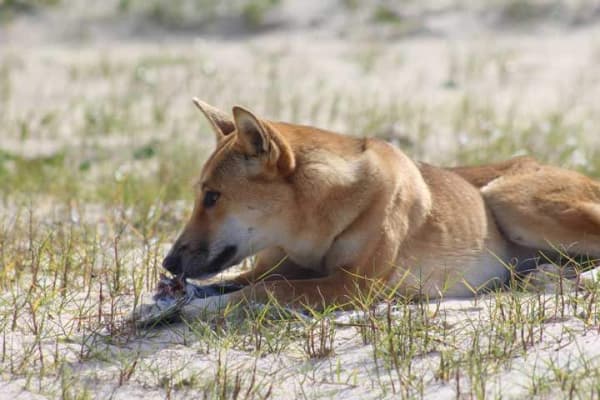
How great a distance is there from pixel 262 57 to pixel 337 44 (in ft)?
3.95

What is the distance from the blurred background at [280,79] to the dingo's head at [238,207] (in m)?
2.49

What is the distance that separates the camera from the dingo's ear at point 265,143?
17.8 feet

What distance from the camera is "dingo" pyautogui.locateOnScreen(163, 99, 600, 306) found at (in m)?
5.52

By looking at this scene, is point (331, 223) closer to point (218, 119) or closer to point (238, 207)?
point (238, 207)

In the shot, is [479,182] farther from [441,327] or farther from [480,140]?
[480,140]

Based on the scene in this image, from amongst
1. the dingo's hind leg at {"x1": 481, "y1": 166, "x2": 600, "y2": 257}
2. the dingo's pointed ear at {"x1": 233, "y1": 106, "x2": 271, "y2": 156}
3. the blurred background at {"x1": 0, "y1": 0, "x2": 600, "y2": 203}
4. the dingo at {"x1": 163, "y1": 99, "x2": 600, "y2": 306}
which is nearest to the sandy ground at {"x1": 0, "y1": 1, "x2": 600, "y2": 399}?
the blurred background at {"x1": 0, "y1": 0, "x2": 600, "y2": 203}

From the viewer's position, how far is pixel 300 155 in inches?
222

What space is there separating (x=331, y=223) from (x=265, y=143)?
53 centimetres

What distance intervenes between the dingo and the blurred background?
245 centimetres

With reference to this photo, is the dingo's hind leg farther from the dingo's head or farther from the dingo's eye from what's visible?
the dingo's eye

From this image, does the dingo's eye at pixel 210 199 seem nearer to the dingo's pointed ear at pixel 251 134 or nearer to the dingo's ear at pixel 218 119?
the dingo's pointed ear at pixel 251 134

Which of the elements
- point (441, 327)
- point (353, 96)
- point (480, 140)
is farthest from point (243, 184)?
point (353, 96)

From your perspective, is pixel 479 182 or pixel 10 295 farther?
pixel 479 182

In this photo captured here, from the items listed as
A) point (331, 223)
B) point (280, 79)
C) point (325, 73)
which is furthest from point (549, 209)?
point (325, 73)
